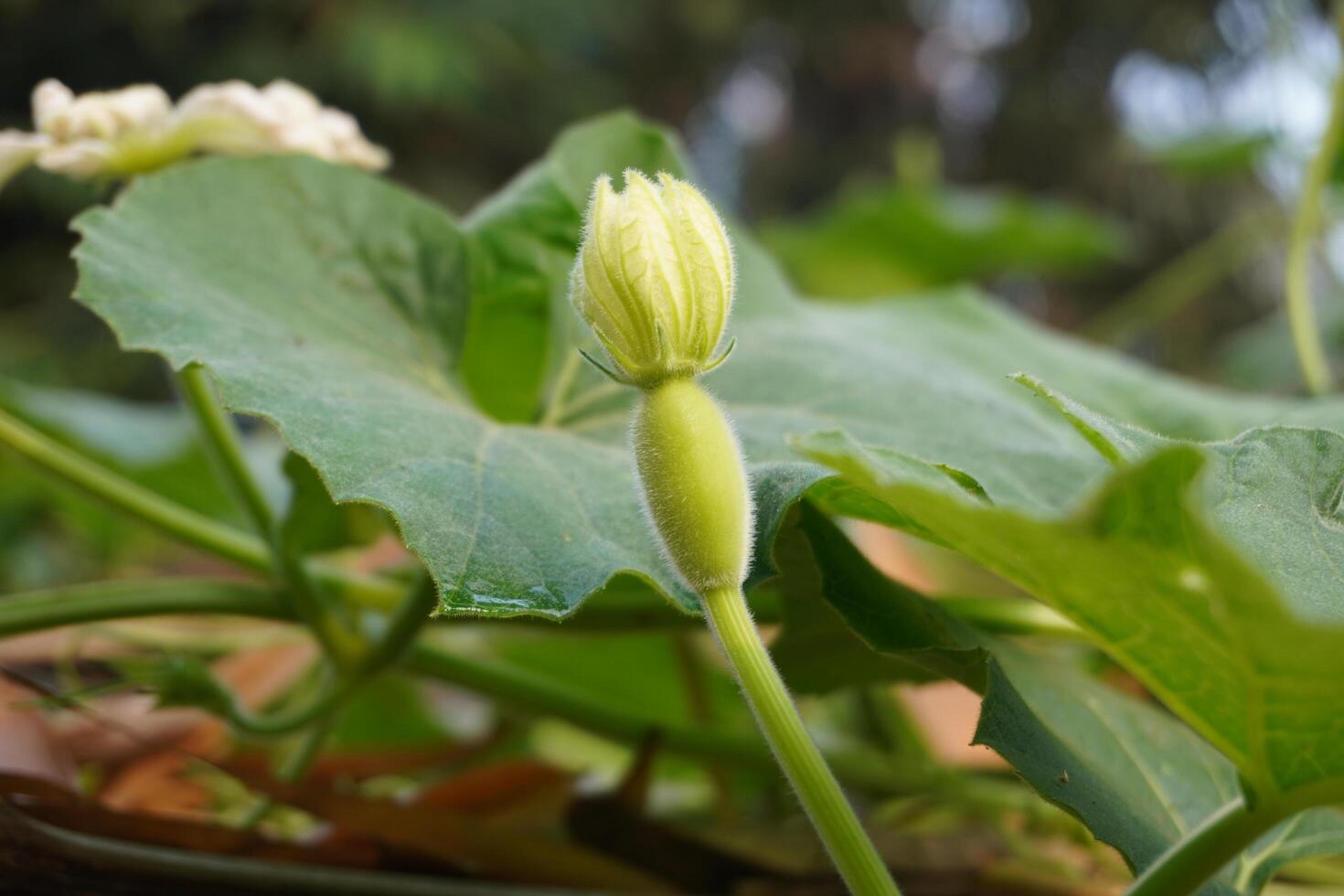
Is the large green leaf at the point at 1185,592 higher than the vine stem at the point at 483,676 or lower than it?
higher

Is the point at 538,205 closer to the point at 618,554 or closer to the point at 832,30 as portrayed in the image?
the point at 618,554

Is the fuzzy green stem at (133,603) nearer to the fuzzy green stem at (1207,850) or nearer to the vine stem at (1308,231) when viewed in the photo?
the fuzzy green stem at (1207,850)

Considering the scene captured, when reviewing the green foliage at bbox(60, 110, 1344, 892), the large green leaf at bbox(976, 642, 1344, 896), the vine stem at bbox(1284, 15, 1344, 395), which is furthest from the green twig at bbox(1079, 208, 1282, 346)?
the large green leaf at bbox(976, 642, 1344, 896)

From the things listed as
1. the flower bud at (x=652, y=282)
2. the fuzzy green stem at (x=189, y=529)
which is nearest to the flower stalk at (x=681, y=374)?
the flower bud at (x=652, y=282)

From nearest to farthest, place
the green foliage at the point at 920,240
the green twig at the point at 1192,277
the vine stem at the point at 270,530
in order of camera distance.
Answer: the vine stem at the point at 270,530 < the green twig at the point at 1192,277 < the green foliage at the point at 920,240

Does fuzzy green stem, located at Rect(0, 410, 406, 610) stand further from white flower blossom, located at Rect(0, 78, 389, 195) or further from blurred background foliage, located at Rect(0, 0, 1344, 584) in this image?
blurred background foliage, located at Rect(0, 0, 1344, 584)

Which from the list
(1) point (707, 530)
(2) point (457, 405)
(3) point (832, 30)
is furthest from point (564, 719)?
(3) point (832, 30)
